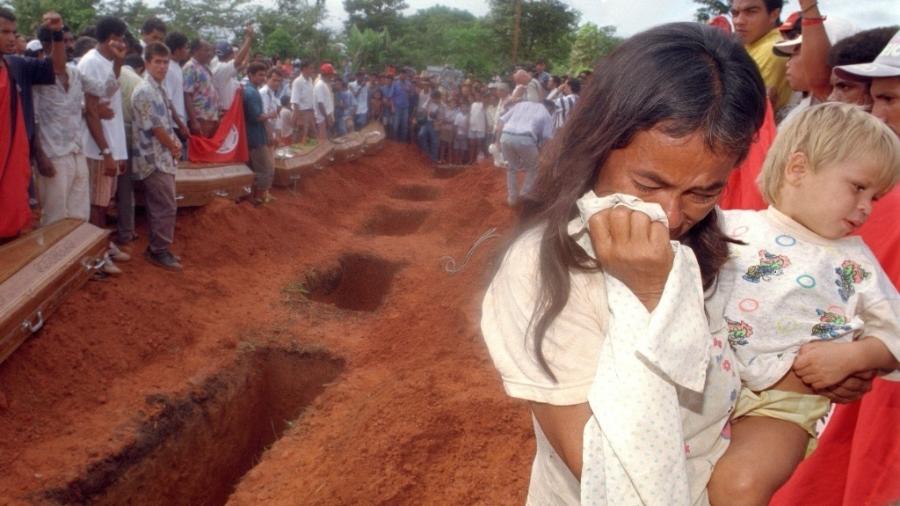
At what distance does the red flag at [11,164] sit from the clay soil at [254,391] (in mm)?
771

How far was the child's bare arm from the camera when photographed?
5.16 ft

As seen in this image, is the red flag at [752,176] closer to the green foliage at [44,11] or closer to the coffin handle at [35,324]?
the coffin handle at [35,324]

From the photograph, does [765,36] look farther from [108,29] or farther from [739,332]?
[108,29]

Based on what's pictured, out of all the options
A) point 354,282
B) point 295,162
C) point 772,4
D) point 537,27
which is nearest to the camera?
point 772,4

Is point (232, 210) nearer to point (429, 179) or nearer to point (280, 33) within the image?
point (429, 179)

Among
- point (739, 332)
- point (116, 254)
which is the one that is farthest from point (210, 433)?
point (739, 332)

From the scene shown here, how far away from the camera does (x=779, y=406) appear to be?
5.05ft

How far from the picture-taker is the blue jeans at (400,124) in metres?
20.2

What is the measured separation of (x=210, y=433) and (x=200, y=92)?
5.02 meters

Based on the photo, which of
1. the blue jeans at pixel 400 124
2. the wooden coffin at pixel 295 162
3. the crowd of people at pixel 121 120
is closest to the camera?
the crowd of people at pixel 121 120

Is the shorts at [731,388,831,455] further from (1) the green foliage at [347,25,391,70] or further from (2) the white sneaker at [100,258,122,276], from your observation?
(1) the green foliage at [347,25,391,70]

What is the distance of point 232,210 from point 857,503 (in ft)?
26.3

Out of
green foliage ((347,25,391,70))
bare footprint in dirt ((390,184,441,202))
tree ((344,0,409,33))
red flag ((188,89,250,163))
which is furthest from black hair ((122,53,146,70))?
tree ((344,0,409,33))

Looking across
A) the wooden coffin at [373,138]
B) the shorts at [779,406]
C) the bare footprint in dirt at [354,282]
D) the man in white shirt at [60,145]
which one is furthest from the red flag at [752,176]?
the wooden coffin at [373,138]
